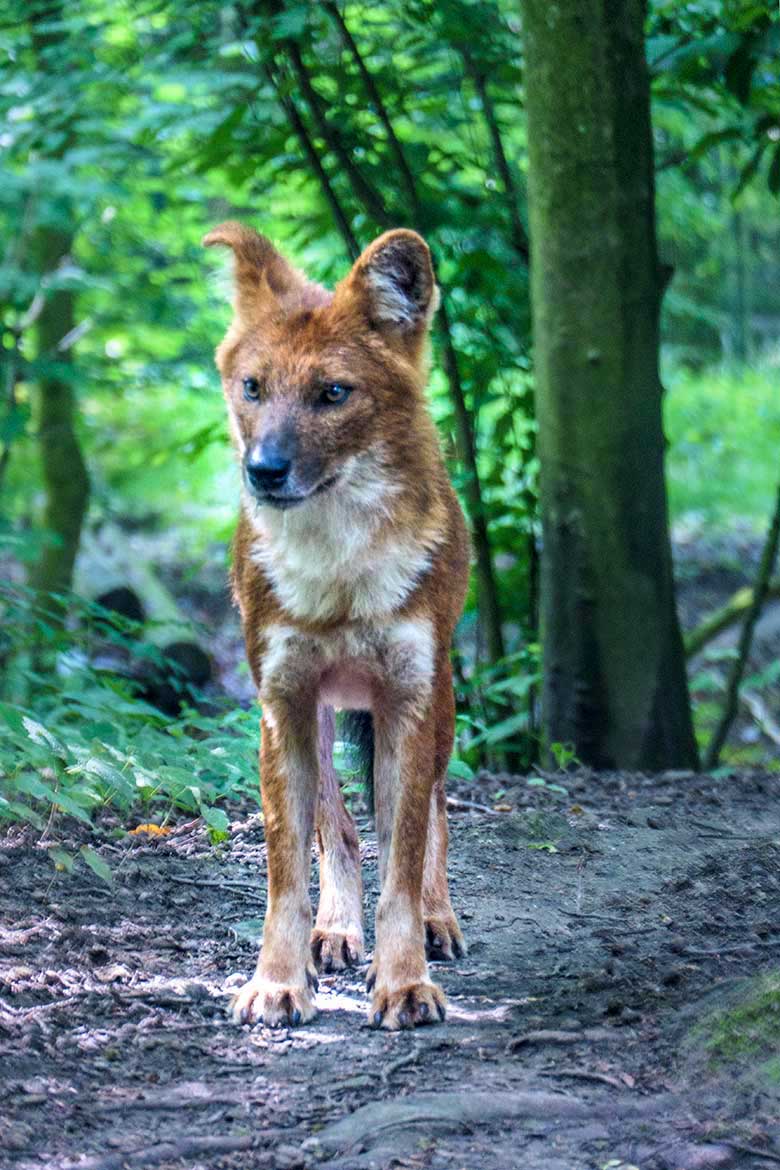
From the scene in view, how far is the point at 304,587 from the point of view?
3.80 m

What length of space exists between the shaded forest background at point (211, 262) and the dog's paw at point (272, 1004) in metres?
0.59

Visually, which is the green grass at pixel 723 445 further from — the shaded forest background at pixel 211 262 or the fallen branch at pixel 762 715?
the fallen branch at pixel 762 715

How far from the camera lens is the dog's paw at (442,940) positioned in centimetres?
409

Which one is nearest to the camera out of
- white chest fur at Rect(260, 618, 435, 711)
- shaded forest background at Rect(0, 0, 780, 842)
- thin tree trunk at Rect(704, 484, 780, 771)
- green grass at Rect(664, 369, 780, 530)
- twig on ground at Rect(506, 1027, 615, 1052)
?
twig on ground at Rect(506, 1027, 615, 1052)

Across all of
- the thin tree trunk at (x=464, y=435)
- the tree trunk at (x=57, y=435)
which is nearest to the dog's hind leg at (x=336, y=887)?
the thin tree trunk at (x=464, y=435)

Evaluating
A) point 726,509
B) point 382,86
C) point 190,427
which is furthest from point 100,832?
point 726,509

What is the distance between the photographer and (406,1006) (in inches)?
140

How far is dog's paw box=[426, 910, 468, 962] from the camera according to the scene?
409 centimetres

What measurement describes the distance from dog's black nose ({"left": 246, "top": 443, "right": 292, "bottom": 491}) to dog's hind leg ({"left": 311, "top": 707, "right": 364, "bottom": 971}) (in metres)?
0.96

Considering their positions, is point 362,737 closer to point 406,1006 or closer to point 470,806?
point 470,806

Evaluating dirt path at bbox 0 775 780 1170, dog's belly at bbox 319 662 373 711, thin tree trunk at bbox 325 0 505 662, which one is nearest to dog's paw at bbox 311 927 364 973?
dirt path at bbox 0 775 780 1170

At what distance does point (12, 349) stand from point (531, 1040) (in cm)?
613

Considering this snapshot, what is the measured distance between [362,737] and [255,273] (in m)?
1.56

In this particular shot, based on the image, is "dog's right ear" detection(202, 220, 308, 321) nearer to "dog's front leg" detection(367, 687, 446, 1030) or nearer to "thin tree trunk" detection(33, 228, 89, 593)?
"dog's front leg" detection(367, 687, 446, 1030)
